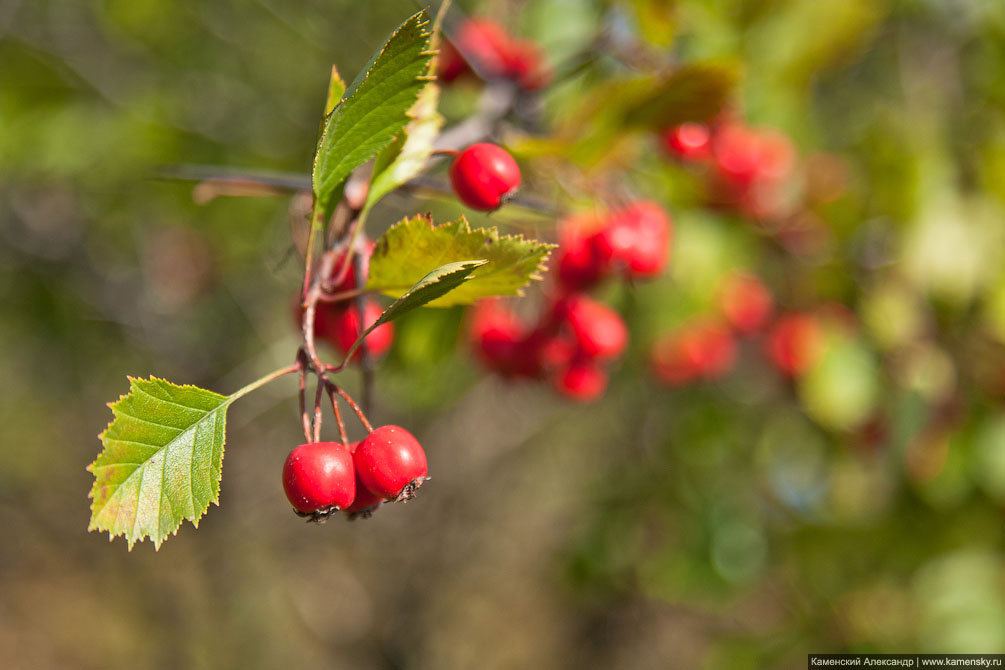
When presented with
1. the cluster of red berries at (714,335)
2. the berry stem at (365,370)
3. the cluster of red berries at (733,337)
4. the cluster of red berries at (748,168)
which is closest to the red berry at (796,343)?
the cluster of red berries at (733,337)

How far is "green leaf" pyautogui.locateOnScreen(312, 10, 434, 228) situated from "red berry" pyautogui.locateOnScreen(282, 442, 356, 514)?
32 cm

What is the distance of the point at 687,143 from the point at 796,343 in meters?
1.15

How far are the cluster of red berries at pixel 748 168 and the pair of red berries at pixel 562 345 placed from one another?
1.68 feet

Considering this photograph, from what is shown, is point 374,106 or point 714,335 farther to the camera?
point 714,335

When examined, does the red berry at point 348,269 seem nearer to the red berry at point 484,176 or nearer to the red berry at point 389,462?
the red berry at point 484,176

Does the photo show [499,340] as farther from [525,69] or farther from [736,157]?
[736,157]

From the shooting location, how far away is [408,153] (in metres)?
1.10

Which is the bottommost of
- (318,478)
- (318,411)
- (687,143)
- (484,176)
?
(318,478)

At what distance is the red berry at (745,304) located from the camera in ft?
8.63

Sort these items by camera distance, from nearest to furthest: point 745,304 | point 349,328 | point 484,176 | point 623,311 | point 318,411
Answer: point 318,411, point 484,176, point 349,328, point 623,311, point 745,304

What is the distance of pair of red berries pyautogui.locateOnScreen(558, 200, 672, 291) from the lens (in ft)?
4.80

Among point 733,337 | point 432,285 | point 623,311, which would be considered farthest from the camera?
point 733,337

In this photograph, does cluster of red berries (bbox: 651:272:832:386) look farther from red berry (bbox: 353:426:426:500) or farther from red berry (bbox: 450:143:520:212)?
red berry (bbox: 353:426:426:500)

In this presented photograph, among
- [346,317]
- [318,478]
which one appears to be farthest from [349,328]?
[318,478]
